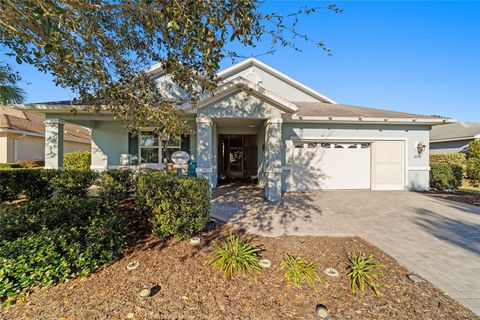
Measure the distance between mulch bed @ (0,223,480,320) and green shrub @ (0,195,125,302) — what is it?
7.8 inches

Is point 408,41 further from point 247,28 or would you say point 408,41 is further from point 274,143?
point 247,28

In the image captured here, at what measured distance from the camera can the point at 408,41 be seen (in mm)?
8508

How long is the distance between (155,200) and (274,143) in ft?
15.0

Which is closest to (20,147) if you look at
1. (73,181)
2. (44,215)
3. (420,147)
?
(73,181)

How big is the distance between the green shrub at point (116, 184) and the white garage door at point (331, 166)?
673 centimetres

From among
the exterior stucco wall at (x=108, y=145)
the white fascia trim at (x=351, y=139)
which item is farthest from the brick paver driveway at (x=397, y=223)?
the exterior stucco wall at (x=108, y=145)

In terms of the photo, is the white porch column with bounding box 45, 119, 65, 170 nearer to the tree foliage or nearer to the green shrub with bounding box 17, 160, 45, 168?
the tree foliage

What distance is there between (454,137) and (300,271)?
23.5m

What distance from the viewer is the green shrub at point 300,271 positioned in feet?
9.75

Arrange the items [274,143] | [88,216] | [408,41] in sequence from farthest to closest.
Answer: [408,41], [274,143], [88,216]

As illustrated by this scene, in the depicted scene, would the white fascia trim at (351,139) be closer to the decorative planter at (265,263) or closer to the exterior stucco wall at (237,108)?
the exterior stucco wall at (237,108)

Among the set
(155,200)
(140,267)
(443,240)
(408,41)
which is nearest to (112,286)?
(140,267)

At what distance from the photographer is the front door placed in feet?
43.1

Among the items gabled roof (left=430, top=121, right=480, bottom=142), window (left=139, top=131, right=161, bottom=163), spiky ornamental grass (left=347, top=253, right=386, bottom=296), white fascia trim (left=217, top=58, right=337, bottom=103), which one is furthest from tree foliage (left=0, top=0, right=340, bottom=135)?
gabled roof (left=430, top=121, right=480, bottom=142)
